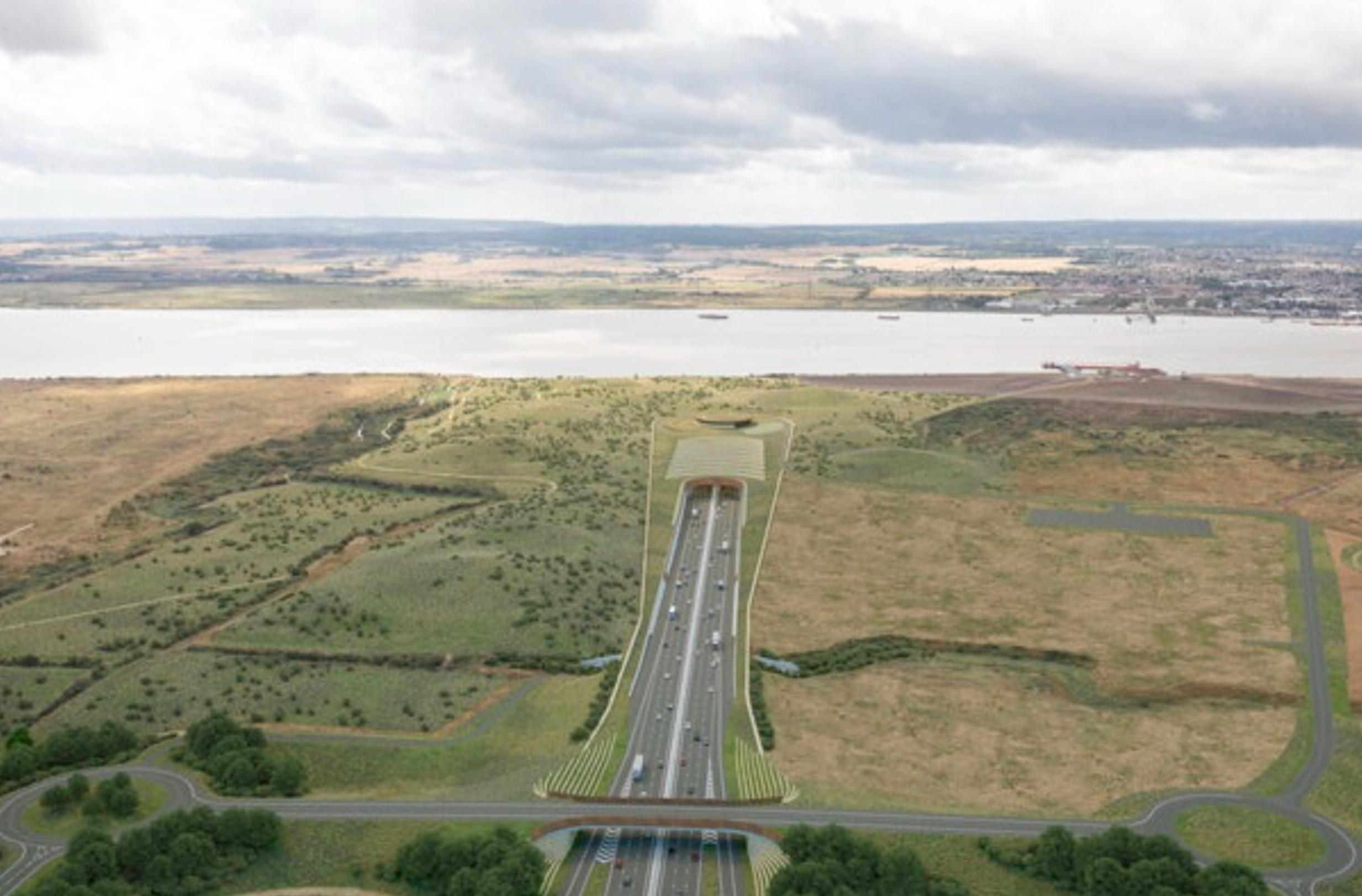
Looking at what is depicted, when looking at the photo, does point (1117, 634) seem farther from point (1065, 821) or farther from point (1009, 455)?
point (1009, 455)

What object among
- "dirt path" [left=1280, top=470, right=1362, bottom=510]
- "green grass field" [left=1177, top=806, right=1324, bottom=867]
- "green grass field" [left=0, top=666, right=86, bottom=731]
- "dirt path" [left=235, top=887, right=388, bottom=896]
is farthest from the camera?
"dirt path" [left=1280, top=470, right=1362, bottom=510]

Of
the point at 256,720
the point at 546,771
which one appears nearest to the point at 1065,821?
the point at 546,771

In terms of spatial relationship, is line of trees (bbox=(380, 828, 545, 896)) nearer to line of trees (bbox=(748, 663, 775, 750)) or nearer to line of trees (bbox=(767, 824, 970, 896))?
line of trees (bbox=(767, 824, 970, 896))

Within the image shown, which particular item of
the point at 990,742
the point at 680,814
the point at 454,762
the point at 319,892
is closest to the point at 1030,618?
the point at 990,742

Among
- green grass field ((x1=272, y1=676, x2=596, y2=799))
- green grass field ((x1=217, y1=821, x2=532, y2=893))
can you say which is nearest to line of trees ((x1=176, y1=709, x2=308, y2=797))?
green grass field ((x1=272, y1=676, x2=596, y2=799))

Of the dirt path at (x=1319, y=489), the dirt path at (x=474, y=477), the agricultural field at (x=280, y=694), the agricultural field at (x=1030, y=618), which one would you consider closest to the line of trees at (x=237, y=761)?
the agricultural field at (x=280, y=694)
